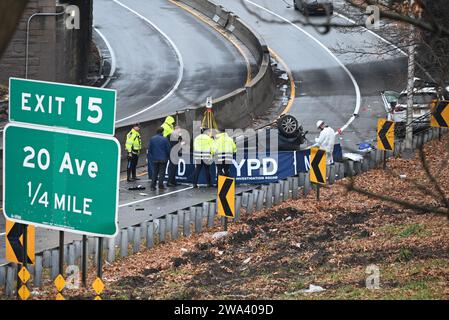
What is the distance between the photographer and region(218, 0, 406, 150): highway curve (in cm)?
3666

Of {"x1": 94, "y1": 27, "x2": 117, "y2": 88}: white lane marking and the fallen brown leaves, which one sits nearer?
the fallen brown leaves

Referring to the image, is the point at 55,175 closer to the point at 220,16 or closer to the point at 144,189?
the point at 144,189

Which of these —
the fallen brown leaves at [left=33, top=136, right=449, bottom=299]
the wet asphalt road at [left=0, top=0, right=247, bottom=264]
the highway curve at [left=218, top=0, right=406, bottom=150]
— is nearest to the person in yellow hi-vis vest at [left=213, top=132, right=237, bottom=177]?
the fallen brown leaves at [left=33, top=136, right=449, bottom=299]

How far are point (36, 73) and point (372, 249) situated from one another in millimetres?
24326

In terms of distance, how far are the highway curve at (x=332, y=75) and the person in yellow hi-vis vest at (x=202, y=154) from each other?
6039 mm

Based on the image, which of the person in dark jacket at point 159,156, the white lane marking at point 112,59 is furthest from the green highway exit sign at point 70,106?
the white lane marking at point 112,59

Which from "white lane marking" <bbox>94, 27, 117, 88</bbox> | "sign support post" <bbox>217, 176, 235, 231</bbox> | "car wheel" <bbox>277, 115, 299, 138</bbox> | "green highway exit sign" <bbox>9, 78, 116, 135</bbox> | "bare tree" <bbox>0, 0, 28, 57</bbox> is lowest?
"sign support post" <bbox>217, 176, 235, 231</bbox>

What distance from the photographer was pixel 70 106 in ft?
38.7

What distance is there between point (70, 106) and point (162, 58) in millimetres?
37533

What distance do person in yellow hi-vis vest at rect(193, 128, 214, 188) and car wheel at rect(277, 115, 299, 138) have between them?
11.8 ft

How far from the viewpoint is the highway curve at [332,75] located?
36.7 m

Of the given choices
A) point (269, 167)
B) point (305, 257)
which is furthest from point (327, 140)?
point (305, 257)

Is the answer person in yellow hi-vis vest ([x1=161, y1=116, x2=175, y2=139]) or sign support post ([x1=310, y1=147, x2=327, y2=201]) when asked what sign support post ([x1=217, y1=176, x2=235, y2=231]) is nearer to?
sign support post ([x1=310, y1=147, x2=327, y2=201])

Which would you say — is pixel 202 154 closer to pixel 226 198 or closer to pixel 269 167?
pixel 269 167
